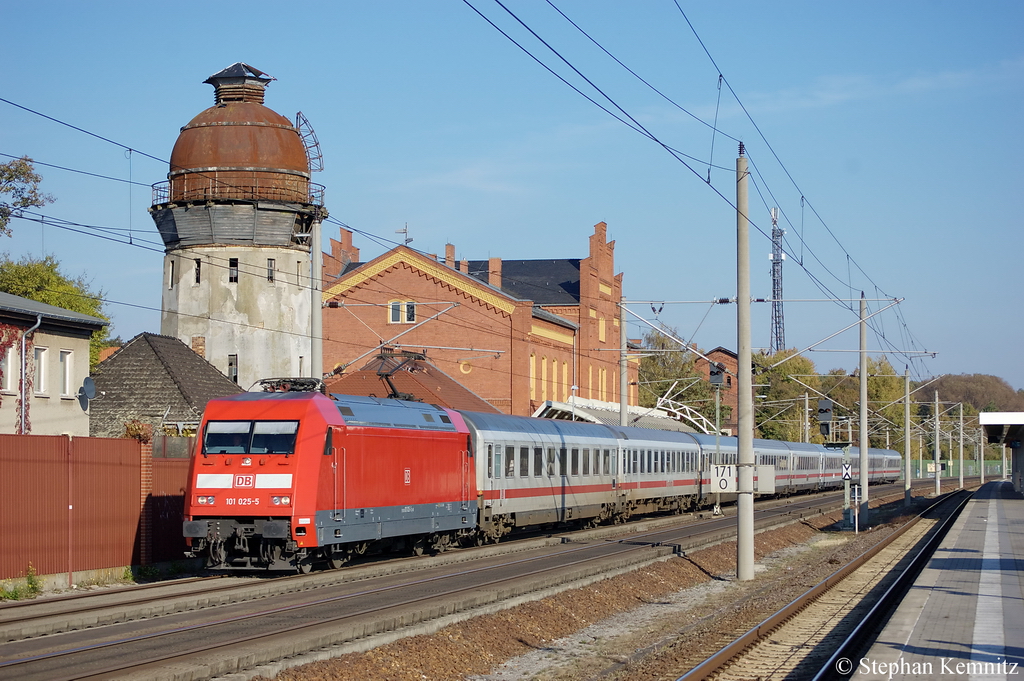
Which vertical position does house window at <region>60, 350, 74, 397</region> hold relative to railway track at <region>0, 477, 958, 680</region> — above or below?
above

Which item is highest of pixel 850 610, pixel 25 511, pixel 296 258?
pixel 296 258

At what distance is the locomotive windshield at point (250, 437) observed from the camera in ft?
64.8

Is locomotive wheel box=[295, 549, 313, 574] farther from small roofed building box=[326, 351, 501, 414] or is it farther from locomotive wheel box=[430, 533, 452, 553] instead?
small roofed building box=[326, 351, 501, 414]

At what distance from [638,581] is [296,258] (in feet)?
111

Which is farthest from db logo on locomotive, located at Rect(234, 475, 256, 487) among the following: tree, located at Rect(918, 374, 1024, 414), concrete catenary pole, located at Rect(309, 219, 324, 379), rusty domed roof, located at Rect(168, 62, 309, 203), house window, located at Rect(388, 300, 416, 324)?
tree, located at Rect(918, 374, 1024, 414)

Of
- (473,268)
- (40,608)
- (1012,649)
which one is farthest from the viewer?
(473,268)

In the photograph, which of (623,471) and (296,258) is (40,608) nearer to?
(623,471)

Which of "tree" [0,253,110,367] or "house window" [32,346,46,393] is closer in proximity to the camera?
"house window" [32,346,46,393]

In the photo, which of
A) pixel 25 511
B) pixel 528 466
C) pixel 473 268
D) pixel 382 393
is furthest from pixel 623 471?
pixel 473 268

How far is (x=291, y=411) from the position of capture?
20.0m

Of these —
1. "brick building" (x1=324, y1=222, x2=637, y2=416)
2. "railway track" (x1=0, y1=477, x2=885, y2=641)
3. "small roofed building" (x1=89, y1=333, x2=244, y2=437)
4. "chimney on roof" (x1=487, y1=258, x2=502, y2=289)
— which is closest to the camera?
"railway track" (x1=0, y1=477, x2=885, y2=641)

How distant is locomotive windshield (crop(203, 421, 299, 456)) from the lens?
19766 mm

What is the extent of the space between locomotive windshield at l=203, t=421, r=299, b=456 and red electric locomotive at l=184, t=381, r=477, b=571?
18 mm

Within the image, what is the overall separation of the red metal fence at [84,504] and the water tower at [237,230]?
2647 centimetres
